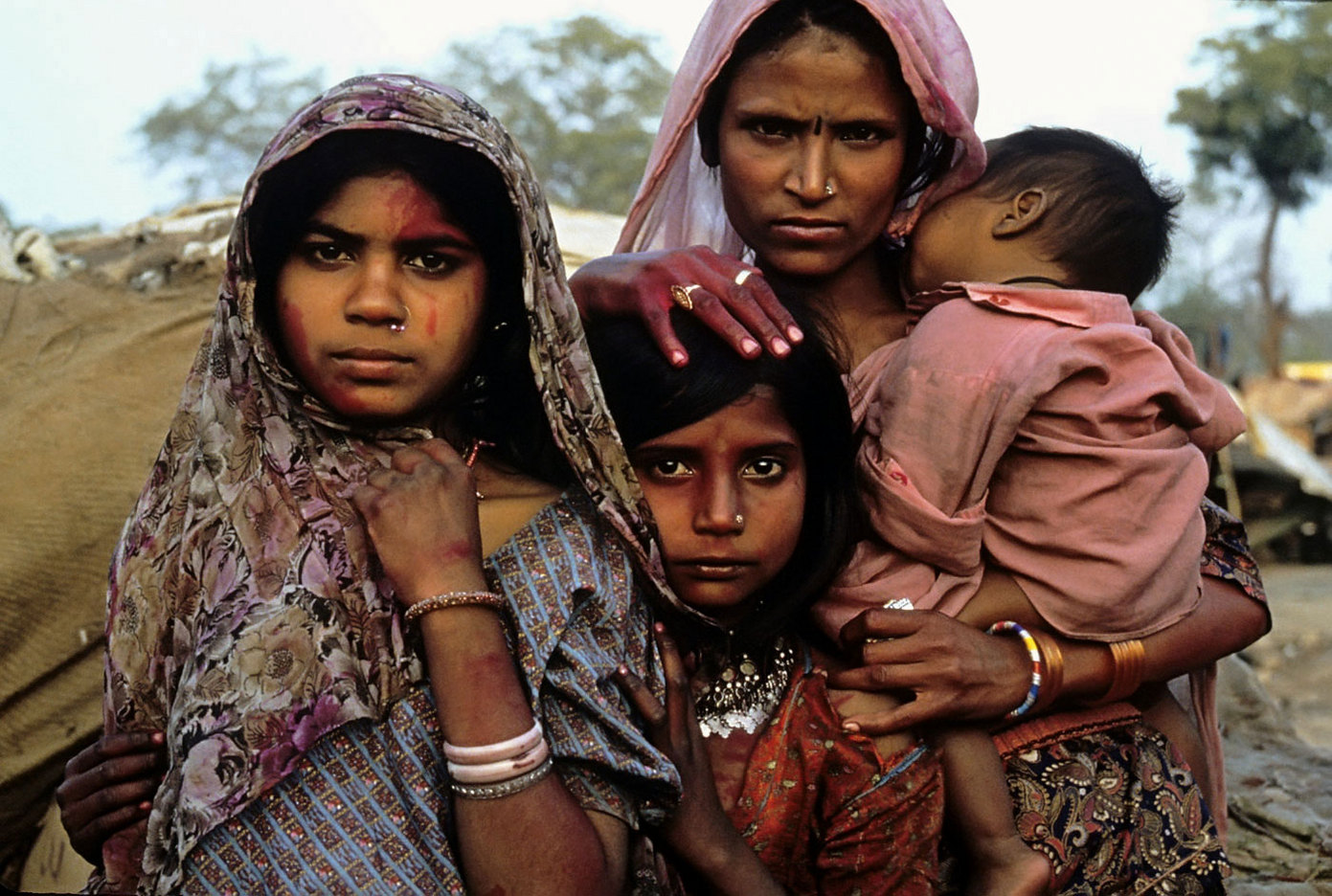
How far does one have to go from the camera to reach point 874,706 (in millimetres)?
2465

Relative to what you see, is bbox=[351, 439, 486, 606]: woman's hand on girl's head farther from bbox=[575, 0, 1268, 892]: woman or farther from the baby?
the baby

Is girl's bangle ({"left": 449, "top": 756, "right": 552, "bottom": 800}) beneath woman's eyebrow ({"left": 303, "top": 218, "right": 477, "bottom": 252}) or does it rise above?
beneath

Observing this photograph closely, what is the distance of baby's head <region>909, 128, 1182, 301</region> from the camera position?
273cm

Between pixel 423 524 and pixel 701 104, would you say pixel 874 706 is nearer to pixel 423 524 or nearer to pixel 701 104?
pixel 423 524

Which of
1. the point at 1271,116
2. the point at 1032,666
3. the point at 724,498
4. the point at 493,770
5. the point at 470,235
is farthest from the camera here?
the point at 1271,116

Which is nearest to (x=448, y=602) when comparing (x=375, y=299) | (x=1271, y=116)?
(x=375, y=299)

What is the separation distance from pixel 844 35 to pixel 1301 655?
6965 millimetres

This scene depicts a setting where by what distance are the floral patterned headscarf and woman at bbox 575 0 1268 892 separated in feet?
0.93

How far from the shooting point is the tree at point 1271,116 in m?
26.3

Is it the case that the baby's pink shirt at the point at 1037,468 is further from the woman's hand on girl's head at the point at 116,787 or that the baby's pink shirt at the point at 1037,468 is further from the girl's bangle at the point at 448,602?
the woman's hand on girl's head at the point at 116,787

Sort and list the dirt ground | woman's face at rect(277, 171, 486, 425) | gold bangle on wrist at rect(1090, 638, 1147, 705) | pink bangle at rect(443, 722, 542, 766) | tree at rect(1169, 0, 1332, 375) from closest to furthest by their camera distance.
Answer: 1. pink bangle at rect(443, 722, 542, 766)
2. woman's face at rect(277, 171, 486, 425)
3. gold bangle on wrist at rect(1090, 638, 1147, 705)
4. the dirt ground
5. tree at rect(1169, 0, 1332, 375)

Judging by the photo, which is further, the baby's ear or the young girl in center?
the baby's ear

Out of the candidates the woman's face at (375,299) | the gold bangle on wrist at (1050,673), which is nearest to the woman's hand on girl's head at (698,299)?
the woman's face at (375,299)

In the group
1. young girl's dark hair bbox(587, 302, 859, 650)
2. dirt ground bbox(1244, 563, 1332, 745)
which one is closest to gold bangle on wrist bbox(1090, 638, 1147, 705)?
young girl's dark hair bbox(587, 302, 859, 650)
